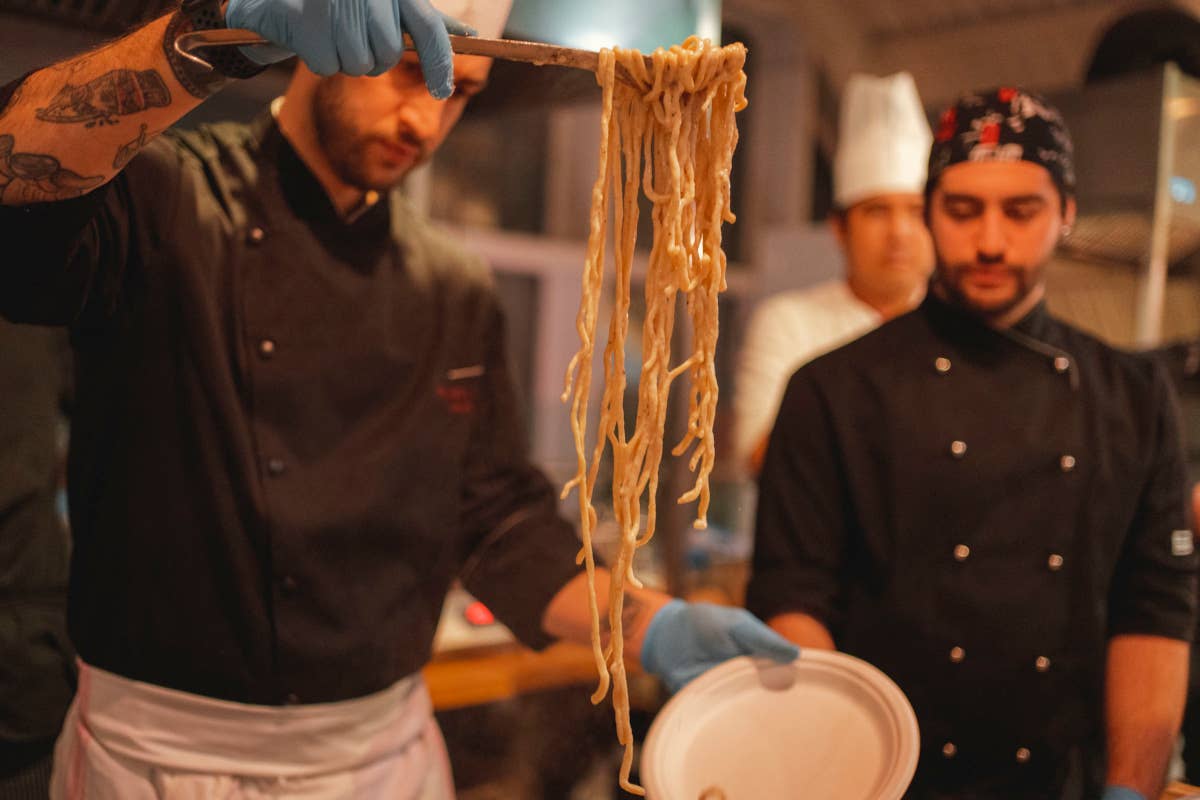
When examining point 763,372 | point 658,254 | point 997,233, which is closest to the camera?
point 658,254

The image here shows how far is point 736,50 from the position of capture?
1215mm

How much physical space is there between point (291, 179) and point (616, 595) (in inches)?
33.1

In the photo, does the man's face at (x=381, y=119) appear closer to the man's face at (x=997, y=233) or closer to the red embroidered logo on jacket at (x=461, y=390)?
the red embroidered logo on jacket at (x=461, y=390)

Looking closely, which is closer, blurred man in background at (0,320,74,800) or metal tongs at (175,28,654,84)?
metal tongs at (175,28,654,84)

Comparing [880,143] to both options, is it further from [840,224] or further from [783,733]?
[783,733]

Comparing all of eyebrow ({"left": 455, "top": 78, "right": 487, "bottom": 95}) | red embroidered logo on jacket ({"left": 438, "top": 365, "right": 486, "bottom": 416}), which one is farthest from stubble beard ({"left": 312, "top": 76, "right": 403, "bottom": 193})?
red embroidered logo on jacket ({"left": 438, "top": 365, "right": 486, "bottom": 416})

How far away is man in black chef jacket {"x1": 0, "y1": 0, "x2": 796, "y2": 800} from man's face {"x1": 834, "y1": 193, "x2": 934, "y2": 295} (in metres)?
1.70

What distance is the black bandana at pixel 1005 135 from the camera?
1754 millimetres

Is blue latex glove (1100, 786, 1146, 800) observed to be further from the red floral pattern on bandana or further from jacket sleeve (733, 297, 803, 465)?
jacket sleeve (733, 297, 803, 465)

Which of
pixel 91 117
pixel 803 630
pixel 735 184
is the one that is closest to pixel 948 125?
pixel 803 630

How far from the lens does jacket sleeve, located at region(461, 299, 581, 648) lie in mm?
1715

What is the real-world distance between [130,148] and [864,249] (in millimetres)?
2361

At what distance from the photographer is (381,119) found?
4.79ft

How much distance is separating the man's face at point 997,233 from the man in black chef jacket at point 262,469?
2.43ft
